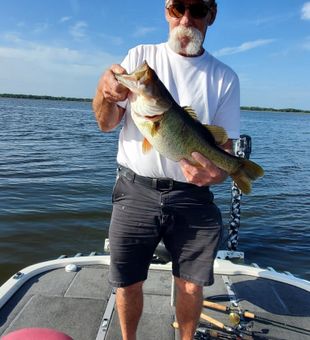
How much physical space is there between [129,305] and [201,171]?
1329 millimetres

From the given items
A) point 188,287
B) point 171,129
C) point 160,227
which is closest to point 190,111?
point 171,129

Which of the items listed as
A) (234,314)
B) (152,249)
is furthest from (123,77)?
(234,314)

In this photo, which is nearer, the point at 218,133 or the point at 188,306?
the point at 218,133

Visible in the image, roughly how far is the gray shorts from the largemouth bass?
15.9 inches

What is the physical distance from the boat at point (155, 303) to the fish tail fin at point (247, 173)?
173cm

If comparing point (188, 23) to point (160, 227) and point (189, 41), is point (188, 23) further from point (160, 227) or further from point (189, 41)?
point (160, 227)

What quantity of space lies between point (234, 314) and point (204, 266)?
123cm

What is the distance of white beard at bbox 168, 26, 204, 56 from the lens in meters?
3.20

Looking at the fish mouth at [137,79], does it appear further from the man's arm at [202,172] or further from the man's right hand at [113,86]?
the man's arm at [202,172]

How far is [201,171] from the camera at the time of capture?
2963 millimetres

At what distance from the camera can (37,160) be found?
1819cm

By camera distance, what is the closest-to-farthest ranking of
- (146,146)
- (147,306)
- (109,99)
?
(109,99) < (146,146) < (147,306)

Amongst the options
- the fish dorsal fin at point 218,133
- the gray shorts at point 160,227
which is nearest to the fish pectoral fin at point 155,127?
the fish dorsal fin at point 218,133

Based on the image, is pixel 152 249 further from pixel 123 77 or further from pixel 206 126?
pixel 123 77
